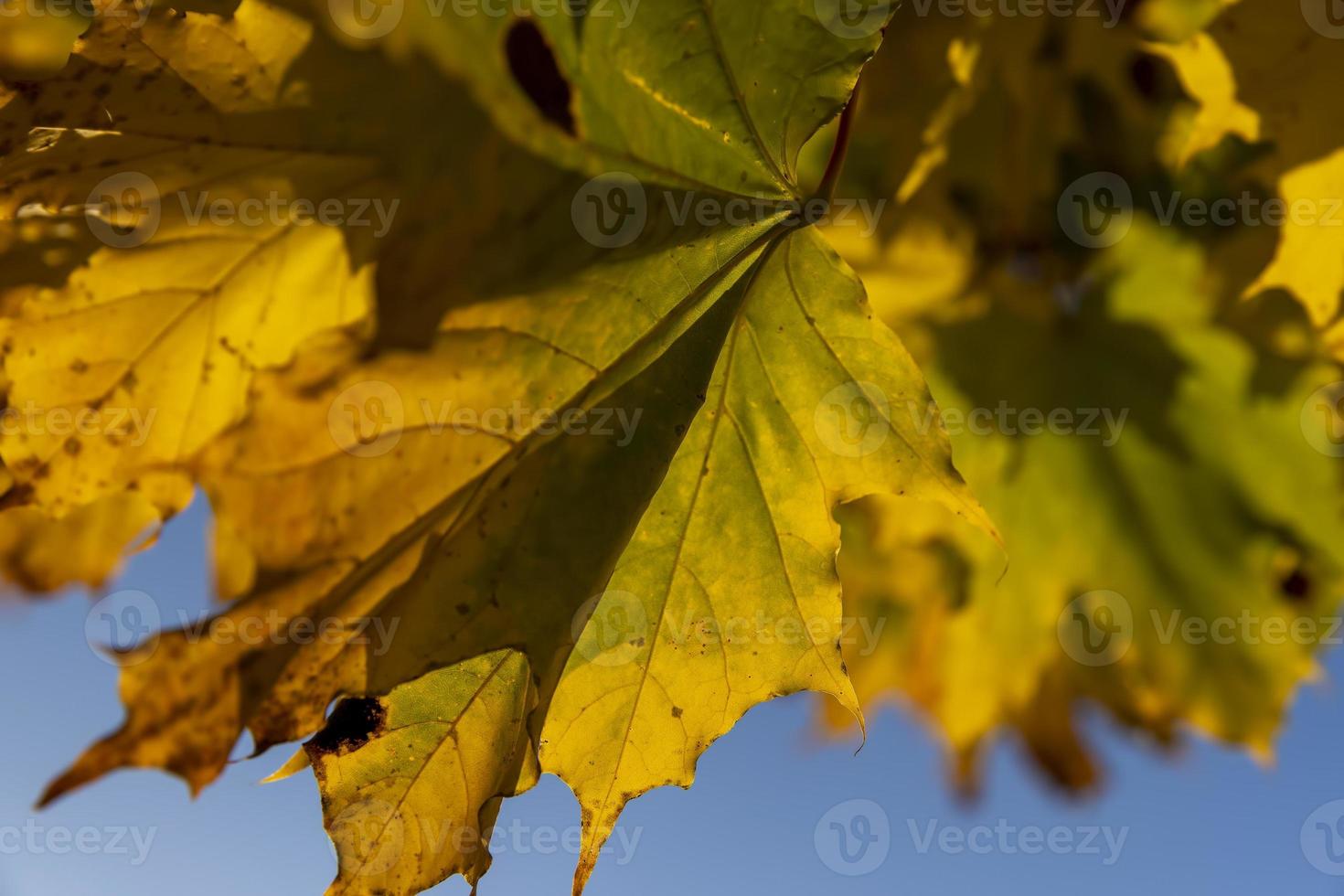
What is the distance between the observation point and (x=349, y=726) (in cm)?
71

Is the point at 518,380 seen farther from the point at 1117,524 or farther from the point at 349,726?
the point at 1117,524

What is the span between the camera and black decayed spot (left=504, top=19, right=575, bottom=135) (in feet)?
2.43

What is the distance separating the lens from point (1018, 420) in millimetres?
1649

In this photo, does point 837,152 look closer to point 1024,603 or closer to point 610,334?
point 610,334

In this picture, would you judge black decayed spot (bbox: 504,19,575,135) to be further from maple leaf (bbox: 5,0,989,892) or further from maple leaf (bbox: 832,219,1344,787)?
maple leaf (bbox: 832,219,1344,787)

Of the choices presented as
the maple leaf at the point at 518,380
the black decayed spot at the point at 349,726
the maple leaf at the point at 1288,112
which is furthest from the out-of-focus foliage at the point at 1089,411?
the black decayed spot at the point at 349,726

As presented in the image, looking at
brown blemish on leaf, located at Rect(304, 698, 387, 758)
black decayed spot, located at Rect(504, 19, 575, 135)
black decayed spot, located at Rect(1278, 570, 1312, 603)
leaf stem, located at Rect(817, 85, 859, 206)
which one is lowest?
black decayed spot, located at Rect(1278, 570, 1312, 603)

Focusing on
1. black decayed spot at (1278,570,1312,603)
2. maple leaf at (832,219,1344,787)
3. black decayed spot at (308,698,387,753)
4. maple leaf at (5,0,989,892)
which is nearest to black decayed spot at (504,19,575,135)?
maple leaf at (5,0,989,892)

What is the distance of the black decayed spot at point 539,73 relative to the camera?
74 cm

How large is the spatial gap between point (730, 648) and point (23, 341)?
0.61 metres

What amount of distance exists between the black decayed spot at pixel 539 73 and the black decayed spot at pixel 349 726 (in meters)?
0.48

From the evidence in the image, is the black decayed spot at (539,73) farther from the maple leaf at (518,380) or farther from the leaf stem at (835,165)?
the leaf stem at (835,165)

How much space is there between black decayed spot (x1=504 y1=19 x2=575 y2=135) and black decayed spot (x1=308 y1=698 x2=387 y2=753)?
478 millimetres

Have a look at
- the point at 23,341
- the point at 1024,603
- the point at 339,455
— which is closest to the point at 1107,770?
the point at 1024,603
